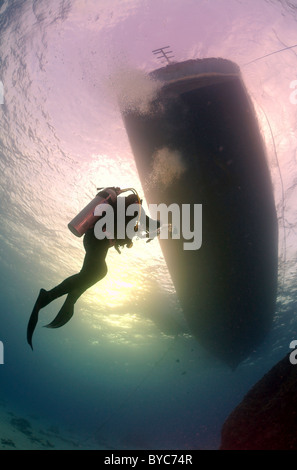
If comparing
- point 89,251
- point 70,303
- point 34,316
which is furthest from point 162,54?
point 34,316

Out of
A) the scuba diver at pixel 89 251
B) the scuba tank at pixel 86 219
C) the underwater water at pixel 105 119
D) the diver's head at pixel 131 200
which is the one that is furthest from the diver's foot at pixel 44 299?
the underwater water at pixel 105 119

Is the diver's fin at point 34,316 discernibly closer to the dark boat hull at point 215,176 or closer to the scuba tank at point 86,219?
the scuba tank at point 86,219

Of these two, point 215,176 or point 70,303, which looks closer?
point 70,303

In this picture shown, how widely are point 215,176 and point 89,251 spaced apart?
474cm

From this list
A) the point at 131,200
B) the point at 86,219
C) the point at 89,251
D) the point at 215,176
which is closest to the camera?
the point at 86,219

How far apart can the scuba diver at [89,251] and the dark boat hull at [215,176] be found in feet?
11.6

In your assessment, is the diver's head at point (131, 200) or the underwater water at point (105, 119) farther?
the underwater water at point (105, 119)

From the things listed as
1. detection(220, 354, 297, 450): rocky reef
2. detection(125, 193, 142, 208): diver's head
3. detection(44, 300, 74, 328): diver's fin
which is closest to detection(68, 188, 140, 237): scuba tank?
detection(125, 193, 142, 208): diver's head

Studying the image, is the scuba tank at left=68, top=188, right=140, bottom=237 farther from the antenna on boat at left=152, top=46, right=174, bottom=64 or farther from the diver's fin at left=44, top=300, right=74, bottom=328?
the antenna on boat at left=152, top=46, right=174, bottom=64

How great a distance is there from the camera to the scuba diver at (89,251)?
3.83m

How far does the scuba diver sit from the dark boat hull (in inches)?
139

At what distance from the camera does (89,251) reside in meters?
4.15

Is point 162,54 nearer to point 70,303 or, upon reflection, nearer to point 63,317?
point 70,303
